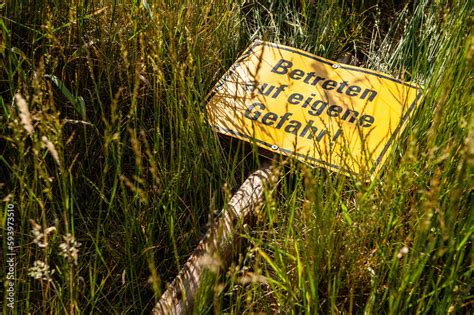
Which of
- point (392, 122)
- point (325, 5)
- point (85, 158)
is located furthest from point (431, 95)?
point (85, 158)

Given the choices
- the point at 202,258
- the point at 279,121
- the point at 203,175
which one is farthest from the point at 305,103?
the point at 202,258

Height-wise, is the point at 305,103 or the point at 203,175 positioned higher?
the point at 305,103

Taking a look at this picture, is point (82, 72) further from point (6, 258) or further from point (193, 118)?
point (6, 258)

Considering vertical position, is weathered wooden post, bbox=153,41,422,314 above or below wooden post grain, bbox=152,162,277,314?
above

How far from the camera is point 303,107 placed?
2.48m

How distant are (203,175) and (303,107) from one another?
1.60 ft

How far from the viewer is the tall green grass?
1.62 metres

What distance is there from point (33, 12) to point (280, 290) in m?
1.46

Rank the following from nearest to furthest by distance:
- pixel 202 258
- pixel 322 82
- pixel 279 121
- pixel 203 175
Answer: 1. pixel 202 258
2. pixel 203 175
3. pixel 279 121
4. pixel 322 82

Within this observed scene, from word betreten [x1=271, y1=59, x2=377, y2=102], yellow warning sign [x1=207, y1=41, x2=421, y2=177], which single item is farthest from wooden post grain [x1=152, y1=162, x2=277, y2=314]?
word betreten [x1=271, y1=59, x2=377, y2=102]

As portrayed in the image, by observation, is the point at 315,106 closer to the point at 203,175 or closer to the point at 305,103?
the point at 305,103

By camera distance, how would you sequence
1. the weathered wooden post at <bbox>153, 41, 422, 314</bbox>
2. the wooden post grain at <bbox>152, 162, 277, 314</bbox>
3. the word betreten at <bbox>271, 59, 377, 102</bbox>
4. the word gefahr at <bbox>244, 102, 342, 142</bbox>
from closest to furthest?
the wooden post grain at <bbox>152, 162, 277, 314</bbox>, the weathered wooden post at <bbox>153, 41, 422, 314</bbox>, the word gefahr at <bbox>244, 102, 342, 142</bbox>, the word betreten at <bbox>271, 59, 377, 102</bbox>

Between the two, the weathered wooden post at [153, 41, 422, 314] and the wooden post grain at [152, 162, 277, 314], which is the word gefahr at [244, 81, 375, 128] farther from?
the wooden post grain at [152, 162, 277, 314]

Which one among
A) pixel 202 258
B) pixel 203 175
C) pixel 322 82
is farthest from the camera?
pixel 322 82
